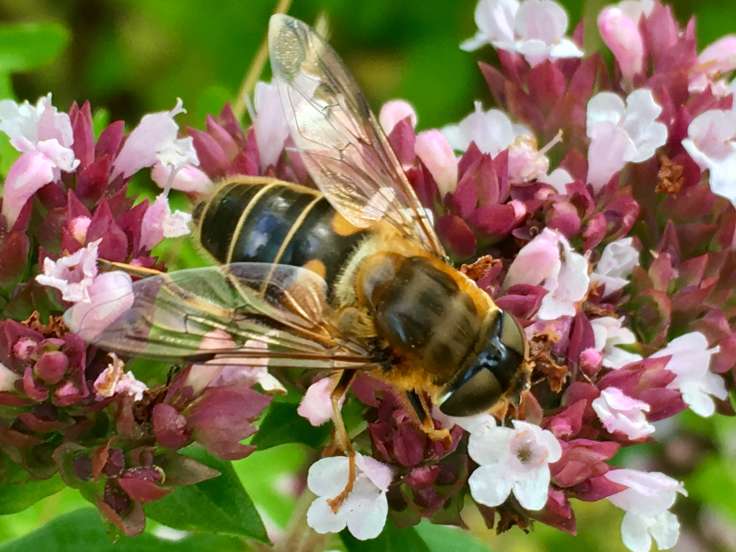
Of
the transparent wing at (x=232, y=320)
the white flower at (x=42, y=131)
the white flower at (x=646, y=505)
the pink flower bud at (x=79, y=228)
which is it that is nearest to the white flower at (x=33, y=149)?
the white flower at (x=42, y=131)

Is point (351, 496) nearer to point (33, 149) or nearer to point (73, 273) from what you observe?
point (73, 273)

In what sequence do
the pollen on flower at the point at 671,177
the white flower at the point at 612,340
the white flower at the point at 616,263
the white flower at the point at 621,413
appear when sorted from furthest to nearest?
1. the pollen on flower at the point at 671,177
2. the white flower at the point at 616,263
3. the white flower at the point at 612,340
4. the white flower at the point at 621,413

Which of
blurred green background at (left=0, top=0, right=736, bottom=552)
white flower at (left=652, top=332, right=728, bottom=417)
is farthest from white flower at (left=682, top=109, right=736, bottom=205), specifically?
blurred green background at (left=0, top=0, right=736, bottom=552)

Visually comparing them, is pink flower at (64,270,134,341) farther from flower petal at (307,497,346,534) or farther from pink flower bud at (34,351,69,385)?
flower petal at (307,497,346,534)

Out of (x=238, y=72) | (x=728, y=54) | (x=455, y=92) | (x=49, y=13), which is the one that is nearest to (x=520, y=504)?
(x=728, y=54)

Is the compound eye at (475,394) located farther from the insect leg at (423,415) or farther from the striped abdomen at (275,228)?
the striped abdomen at (275,228)

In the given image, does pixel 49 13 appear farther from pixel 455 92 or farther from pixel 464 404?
pixel 464 404

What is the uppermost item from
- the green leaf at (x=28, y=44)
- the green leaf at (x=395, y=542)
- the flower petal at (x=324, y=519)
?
the green leaf at (x=28, y=44)
